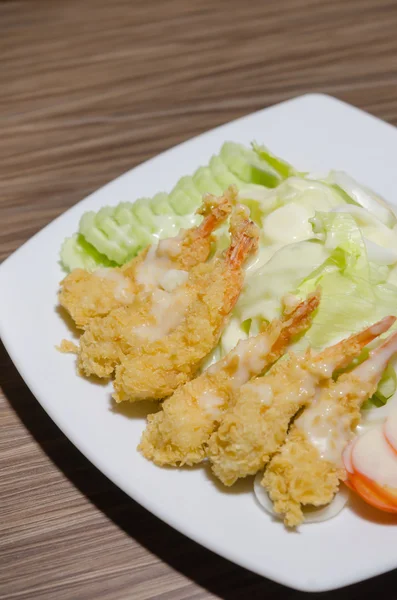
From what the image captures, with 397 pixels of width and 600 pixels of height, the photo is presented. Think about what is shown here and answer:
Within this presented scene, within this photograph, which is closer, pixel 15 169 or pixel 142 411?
pixel 142 411

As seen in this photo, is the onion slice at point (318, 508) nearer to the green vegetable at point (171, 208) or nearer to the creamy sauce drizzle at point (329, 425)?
the creamy sauce drizzle at point (329, 425)

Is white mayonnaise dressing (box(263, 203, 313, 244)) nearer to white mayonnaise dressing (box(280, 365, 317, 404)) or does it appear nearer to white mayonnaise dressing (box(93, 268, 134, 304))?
white mayonnaise dressing (box(93, 268, 134, 304))

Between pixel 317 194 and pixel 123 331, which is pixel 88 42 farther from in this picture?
pixel 123 331

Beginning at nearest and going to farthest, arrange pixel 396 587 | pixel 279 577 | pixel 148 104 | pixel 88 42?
pixel 279 577 → pixel 396 587 → pixel 148 104 → pixel 88 42

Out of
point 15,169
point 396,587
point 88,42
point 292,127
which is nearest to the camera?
point 396,587

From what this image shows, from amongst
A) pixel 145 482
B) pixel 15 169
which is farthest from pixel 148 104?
pixel 145 482

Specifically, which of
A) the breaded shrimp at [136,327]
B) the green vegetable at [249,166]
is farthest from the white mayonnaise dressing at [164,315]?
the green vegetable at [249,166]

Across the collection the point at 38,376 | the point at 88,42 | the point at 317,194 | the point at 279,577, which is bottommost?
the point at 279,577

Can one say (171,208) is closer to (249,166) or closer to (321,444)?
(249,166)
